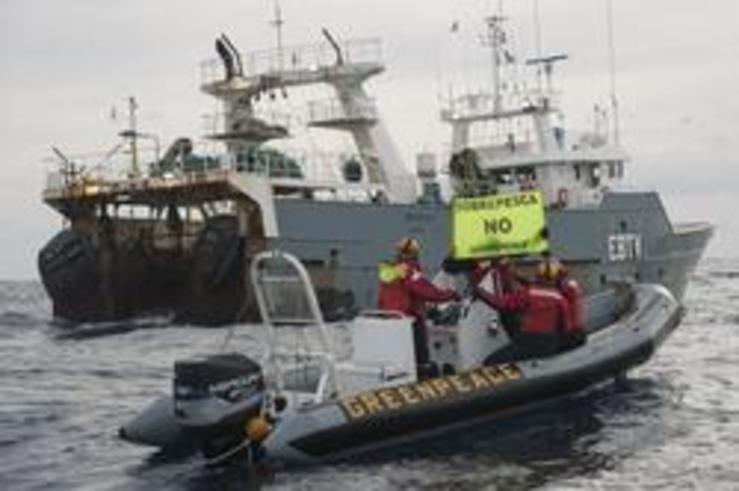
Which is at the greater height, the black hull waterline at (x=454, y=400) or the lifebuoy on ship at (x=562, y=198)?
the lifebuoy on ship at (x=562, y=198)

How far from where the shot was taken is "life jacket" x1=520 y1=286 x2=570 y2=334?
16969 millimetres

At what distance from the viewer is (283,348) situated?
15508 mm

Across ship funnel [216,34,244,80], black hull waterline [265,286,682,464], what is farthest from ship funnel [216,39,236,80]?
black hull waterline [265,286,682,464]

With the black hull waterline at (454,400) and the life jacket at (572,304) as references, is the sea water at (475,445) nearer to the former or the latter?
the black hull waterline at (454,400)

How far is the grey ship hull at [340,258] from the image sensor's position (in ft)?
113

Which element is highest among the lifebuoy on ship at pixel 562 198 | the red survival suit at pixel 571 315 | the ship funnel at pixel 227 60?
the ship funnel at pixel 227 60

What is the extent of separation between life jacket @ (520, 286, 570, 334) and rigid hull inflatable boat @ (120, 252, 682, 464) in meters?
0.39

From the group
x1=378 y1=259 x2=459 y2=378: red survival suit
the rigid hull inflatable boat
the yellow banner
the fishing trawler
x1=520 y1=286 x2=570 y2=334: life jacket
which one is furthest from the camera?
the fishing trawler

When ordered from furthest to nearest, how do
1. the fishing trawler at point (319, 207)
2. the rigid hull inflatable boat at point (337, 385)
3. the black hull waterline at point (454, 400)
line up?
the fishing trawler at point (319, 207) < the black hull waterline at point (454, 400) < the rigid hull inflatable boat at point (337, 385)

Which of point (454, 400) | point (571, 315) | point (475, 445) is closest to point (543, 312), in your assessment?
point (571, 315)

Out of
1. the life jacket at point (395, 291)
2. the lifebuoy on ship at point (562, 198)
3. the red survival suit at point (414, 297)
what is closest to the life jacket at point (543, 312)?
the red survival suit at point (414, 297)

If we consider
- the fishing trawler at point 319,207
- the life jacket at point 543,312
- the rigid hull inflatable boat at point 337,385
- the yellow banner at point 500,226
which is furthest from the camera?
the fishing trawler at point 319,207

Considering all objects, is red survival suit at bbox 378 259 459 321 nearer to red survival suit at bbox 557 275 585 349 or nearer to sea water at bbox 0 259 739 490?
sea water at bbox 0 259 739 490

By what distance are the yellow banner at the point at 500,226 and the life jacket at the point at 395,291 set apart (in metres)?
1.12
